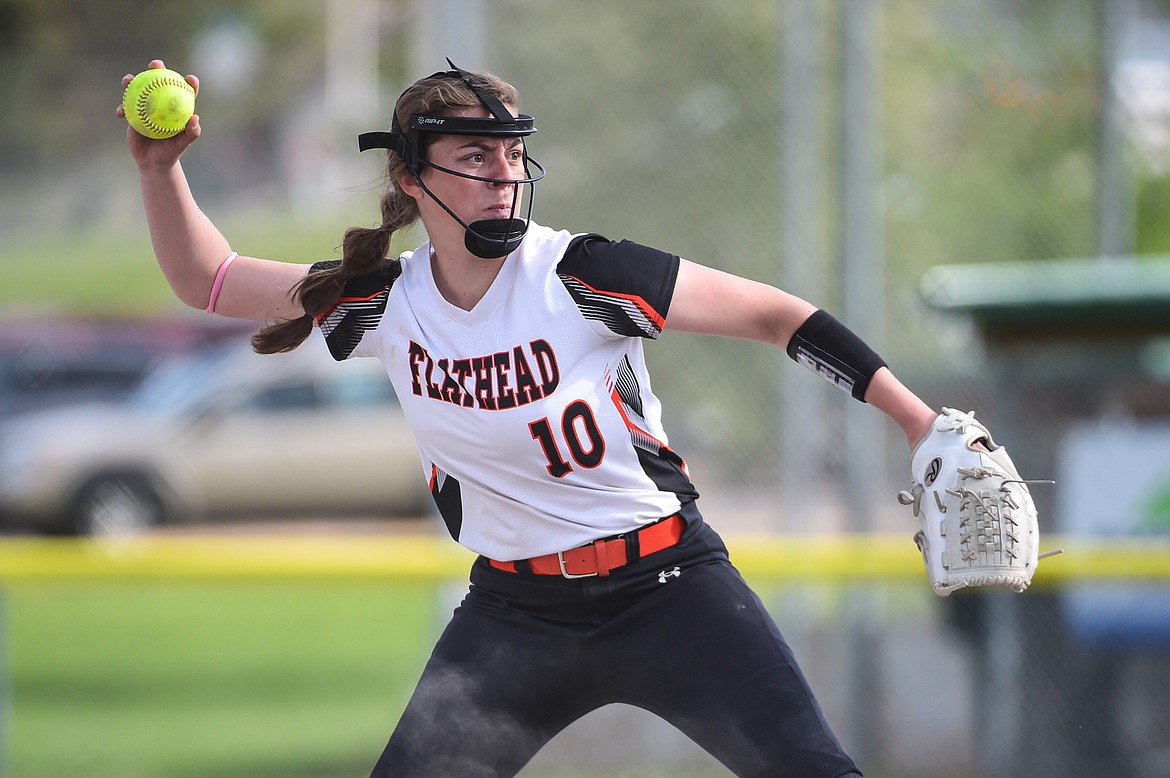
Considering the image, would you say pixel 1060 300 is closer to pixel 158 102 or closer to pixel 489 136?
pixel 489 136

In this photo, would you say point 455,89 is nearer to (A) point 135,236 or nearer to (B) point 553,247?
(B) point 553,247

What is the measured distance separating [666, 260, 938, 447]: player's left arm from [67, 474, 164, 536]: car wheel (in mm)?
10757

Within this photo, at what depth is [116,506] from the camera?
12766 mm

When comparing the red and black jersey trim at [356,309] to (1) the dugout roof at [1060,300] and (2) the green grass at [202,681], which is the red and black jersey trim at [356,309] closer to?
(2) the green grass at [202,681]

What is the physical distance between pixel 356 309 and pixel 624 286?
2.06 feet

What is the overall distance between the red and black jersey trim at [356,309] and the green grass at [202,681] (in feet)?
8.90

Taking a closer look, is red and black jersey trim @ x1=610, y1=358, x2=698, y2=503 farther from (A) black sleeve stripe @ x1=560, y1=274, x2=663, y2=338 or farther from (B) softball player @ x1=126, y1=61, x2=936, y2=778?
(A) black sleeve stripe @ x1=560, y1=274, x2=663, y2=338

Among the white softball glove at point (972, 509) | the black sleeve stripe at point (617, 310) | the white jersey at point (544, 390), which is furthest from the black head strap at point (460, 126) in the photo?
the white softball glove at point (972, 509)

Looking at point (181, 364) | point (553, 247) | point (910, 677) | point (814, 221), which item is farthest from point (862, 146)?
point (181, 364)

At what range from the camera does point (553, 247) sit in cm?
297

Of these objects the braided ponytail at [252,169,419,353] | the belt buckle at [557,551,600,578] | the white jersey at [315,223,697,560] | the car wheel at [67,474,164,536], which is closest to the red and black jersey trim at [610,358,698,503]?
the white jersey at [315,223,697,560]

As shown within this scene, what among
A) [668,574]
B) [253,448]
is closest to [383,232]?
[668,574]

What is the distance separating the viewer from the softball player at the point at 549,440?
2852 millimetres

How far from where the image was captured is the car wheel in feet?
41.2
